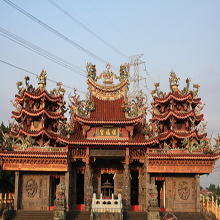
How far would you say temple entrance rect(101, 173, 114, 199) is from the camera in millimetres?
25928

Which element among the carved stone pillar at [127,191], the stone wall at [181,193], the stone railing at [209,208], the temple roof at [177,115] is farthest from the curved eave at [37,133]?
the stone railing at [209,208]

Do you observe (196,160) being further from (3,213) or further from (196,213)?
(3,213)

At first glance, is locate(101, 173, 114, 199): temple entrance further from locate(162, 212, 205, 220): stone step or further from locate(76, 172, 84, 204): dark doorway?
locate(162, 212, 205, 220): stone step

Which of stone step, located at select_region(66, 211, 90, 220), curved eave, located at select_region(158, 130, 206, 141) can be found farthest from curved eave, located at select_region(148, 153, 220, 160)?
stone step, located at select_region(66, 211, 90, 220)

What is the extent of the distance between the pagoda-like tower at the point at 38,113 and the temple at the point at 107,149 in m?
0.08

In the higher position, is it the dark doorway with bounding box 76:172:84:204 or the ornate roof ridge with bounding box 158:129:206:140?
the ornate roof ridge with bounding box 158:129:206:140

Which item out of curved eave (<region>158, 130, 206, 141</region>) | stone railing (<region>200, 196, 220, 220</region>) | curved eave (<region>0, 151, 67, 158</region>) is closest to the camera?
stone railing (<region>200, 196, 220, 220</region>)

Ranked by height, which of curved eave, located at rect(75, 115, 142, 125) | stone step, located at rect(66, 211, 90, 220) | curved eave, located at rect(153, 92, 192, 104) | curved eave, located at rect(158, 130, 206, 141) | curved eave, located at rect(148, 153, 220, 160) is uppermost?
curved eave, located at rect(153, 92, 192, 104)

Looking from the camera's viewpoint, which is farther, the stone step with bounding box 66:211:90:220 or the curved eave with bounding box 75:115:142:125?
the curved eave with bounding box 75:115:142:125

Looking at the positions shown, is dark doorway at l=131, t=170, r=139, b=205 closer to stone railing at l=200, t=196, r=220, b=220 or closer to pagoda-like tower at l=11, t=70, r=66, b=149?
stone railing at l=200, t=196, r=220, b=220

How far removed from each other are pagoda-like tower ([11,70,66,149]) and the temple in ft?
0.27

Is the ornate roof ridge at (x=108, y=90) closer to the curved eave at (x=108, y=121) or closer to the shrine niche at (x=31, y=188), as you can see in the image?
the curved eave at (x=108, y=121)

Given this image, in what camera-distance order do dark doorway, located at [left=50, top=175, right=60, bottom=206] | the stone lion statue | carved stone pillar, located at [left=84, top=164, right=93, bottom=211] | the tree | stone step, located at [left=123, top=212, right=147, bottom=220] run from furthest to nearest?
the tree < dark doorway, located at [left=50, top=175, right=60, bottom=206] < carved stone pillar, located at [left=84, top=164, right=93, bottom=211] < stone step, located at [left=123, top=212, right=147, bottom=220] < the stone lion statue

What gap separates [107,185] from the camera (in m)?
25.9
